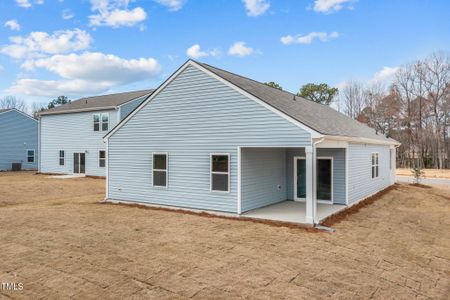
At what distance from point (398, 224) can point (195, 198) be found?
21.9 feet

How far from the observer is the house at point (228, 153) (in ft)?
32.4

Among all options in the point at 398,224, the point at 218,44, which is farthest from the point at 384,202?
the point at 218,44

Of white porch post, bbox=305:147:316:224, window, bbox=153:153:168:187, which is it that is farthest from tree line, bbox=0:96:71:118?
white porch post, bbox=305:147:316:224

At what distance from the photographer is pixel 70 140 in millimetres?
26359

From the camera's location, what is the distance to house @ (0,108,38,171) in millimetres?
30844

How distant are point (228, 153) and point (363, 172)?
22.8 feet

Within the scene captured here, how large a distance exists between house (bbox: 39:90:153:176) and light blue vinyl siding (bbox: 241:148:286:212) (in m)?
15.2

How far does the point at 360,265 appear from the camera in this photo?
639 centimetres

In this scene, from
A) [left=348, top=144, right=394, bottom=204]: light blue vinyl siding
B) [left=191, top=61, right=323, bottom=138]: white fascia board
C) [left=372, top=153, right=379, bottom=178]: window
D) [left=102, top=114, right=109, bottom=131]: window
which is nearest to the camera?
[left=191, top=61, right=323, bottom=138]: white fascia board

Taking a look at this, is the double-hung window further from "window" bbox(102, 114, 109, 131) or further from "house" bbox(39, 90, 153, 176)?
"window" bbox(102, 114, 109, 131)

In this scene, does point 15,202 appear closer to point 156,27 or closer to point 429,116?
point 156,27

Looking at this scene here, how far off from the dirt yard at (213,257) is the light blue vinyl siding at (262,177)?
1475mm

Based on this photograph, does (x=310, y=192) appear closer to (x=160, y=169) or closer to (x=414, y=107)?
(x=160, y=169)

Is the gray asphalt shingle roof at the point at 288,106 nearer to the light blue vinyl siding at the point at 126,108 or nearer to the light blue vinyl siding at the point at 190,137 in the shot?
the light blue vinyl siding at the point at 190,137
